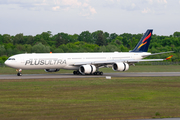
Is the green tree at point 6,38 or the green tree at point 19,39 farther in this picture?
the green tree at point 6,38

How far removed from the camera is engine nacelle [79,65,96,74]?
4825 cm

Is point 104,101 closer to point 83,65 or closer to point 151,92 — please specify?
point 151,92

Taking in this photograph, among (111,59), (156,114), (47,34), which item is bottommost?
(156,114)

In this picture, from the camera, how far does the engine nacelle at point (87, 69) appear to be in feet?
158

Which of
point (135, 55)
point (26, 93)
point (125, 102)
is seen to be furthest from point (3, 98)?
point (135, 55)

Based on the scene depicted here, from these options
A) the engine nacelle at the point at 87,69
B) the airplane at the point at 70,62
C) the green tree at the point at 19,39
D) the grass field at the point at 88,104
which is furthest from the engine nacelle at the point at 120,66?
the green tree at the point at 19,39

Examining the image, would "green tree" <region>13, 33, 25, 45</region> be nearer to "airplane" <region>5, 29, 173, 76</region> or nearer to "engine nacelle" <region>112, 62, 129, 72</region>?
"airplane" <region>5, 29, 173, 76</region>

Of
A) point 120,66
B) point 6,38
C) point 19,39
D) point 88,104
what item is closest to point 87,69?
point 120,66

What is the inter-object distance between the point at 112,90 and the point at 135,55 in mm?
28780

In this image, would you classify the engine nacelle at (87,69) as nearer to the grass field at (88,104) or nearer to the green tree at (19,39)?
the grass field at (88,104)

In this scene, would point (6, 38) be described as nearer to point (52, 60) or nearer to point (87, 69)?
point (52, 60)

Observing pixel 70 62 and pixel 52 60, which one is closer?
pixel 52 60

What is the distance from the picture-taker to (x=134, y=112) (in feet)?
64.1

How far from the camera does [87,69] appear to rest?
159ft
